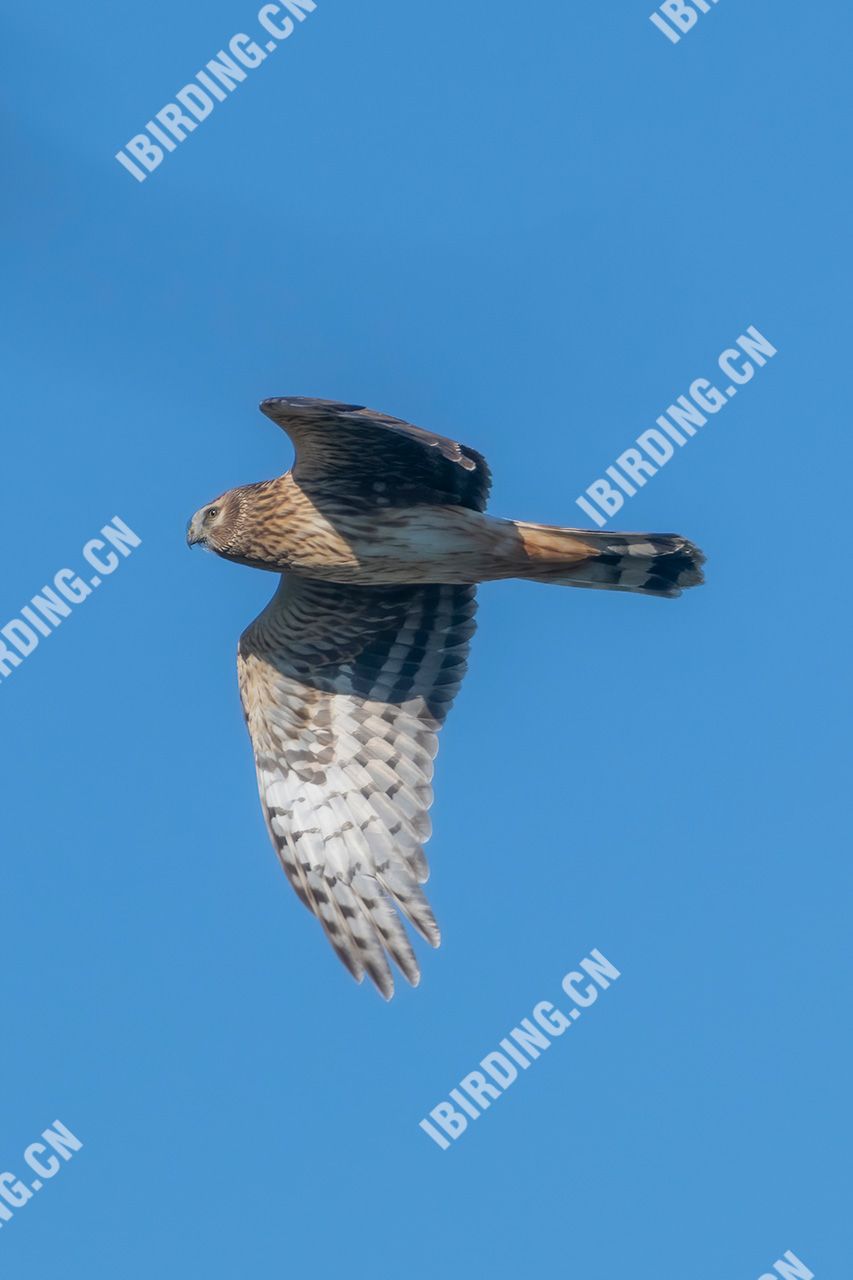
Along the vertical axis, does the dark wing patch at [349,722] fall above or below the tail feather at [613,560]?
below

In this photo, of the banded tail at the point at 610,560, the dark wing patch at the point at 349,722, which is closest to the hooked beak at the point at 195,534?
the dark wing patch at the point at 349,722

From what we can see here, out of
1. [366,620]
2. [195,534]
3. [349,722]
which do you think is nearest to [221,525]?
[195,534]

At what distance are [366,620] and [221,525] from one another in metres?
1.15

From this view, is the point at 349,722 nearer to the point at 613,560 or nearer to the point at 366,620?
the point at 366,620

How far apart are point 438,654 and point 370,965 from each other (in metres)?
1.83

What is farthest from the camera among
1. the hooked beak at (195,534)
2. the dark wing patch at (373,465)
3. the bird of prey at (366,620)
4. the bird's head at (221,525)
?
the hooked beak at (195,534)

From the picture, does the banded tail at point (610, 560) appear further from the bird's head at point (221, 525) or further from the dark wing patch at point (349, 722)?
the bird's head at point (221, 525)

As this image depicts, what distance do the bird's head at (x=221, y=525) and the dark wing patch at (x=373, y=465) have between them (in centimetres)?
43

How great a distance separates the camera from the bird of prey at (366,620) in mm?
9250

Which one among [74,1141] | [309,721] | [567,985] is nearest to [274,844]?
[309,721]

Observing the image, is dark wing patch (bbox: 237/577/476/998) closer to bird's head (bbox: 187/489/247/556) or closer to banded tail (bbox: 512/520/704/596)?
bird's head (bbox: 187/489/247/556)

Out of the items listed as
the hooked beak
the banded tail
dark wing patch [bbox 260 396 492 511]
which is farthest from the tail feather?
the hooked beak

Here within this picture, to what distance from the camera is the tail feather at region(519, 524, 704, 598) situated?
30.6 feet

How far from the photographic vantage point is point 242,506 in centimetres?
950
